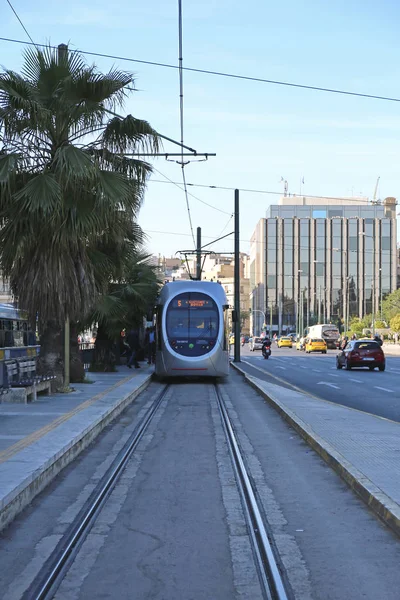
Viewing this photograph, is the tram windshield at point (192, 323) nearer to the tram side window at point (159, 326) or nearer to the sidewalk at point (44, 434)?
the tram side window at point (159, 326)

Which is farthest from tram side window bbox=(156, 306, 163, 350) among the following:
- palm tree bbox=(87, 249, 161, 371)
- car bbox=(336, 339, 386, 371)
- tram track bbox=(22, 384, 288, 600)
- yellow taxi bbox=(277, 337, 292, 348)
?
yellow taxi bbox=(277, 337, 292, 348)

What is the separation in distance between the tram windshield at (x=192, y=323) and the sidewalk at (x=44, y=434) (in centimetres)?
672

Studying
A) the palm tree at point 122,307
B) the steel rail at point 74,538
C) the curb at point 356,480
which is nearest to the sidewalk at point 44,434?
the steel rail at point 74,538

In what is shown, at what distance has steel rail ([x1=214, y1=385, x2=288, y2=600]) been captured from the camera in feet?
18.8

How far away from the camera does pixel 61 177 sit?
19.0 metres

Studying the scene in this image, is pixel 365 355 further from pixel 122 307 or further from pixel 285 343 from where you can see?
pixel 285 343

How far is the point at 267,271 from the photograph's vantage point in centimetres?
14938

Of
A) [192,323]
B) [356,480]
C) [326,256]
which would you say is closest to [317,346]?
[192,323]

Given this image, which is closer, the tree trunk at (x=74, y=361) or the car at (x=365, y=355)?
the tree trunk at (x=74, y=361)

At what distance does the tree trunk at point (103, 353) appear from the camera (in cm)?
3356

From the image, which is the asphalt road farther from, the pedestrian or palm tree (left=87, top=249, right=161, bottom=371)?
the pedestrian

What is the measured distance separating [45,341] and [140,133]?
5.71 meters

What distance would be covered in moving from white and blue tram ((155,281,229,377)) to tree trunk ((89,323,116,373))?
3815mm

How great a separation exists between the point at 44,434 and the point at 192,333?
17.2 m
